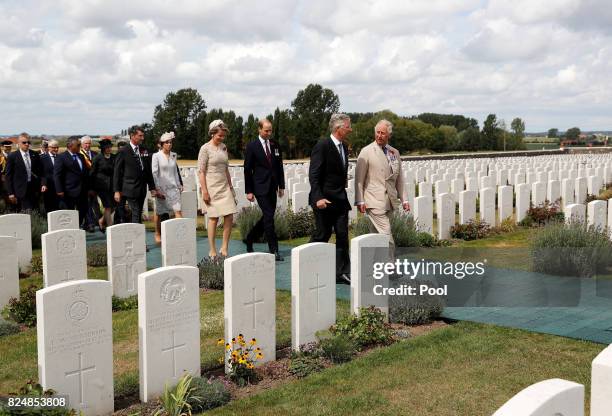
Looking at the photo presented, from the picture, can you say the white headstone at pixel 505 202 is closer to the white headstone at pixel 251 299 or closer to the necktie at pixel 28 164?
the white headstone at pixel 251 299

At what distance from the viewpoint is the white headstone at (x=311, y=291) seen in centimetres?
586

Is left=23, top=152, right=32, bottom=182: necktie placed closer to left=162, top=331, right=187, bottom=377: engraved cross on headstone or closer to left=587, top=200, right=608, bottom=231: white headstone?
left=162, top=331, right=187, bottom=377: engraved cross on headstone

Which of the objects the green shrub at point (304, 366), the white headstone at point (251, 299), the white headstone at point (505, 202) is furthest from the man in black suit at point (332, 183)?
the white headstone at point (505, 202)

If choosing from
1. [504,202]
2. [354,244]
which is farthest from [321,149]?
[504,202]

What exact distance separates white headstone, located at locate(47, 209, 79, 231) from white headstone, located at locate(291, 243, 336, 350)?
185 inches

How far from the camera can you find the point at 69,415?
4.25 m

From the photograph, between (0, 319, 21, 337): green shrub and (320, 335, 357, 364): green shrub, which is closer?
(320, 335, 357, 364): green shrub

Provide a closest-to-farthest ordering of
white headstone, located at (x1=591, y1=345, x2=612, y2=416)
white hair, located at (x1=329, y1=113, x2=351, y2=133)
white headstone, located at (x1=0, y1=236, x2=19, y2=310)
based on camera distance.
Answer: white headstone, located at (x1=591, y1=345, x2=612, y2=416)
white headstone, located at (x1=0, y1=236, x2=19, y2=310)
white hair, located at (x1=329, y1=113, x2=351, y2=133)

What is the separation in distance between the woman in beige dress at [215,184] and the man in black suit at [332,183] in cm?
178

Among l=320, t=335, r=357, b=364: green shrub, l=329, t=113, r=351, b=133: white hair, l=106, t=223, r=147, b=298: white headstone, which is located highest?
l=329, t=113, r=351, b=133: white hair

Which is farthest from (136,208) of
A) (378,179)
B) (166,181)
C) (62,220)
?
(378,179)

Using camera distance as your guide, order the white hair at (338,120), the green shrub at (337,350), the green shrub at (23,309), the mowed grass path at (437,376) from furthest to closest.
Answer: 1. the white hair at (338,120)
2. the green shrub at (23,309)
3. the green shrub at (337,350)
4. the mowed grass path at (437,376)

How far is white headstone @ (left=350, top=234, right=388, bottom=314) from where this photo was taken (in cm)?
640

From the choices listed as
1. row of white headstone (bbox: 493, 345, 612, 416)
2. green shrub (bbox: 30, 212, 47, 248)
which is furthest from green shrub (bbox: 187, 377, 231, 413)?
green shrub (bbox: 30, 212, 47, 248)
